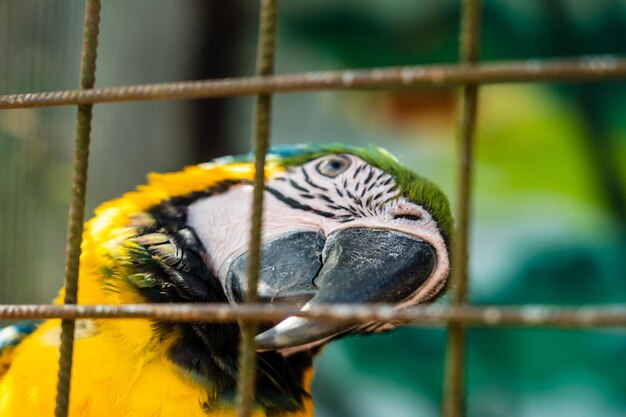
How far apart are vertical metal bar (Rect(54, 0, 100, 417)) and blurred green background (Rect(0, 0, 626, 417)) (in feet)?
7.03

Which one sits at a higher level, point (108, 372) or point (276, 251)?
point (276, 251)

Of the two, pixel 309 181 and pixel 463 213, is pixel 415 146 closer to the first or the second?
pixel 309 181

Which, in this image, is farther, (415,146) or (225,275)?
(415,146)

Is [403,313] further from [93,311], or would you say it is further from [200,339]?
[200,339]

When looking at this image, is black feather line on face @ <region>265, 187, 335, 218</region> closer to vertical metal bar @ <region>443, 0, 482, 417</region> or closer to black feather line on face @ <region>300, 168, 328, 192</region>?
black feather line on face @ <region>300, 168, 328, 192</region>

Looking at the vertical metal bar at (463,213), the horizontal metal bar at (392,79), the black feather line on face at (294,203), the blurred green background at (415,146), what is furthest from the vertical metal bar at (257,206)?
the blurred green background at (415,146)

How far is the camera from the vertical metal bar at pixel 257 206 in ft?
2.16

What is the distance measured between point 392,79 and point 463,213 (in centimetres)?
13

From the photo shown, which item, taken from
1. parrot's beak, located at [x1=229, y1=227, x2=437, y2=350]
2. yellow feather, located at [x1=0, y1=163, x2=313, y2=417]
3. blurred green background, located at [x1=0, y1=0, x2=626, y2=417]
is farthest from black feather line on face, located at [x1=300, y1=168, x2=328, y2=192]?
blurred green background, located at [x1=0, y1=0, x2=626, y2=417]

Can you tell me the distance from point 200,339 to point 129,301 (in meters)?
0.13

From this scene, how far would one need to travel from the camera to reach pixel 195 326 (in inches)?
43.9

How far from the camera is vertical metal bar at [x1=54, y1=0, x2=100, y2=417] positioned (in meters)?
0.75

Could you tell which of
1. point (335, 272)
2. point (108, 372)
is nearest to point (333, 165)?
point (335, 272)

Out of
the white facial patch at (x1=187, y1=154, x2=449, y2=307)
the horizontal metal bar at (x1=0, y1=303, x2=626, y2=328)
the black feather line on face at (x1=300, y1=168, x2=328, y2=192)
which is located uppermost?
the black feather line on face at (x1=300, y1=168, x2=328, y2=192)
